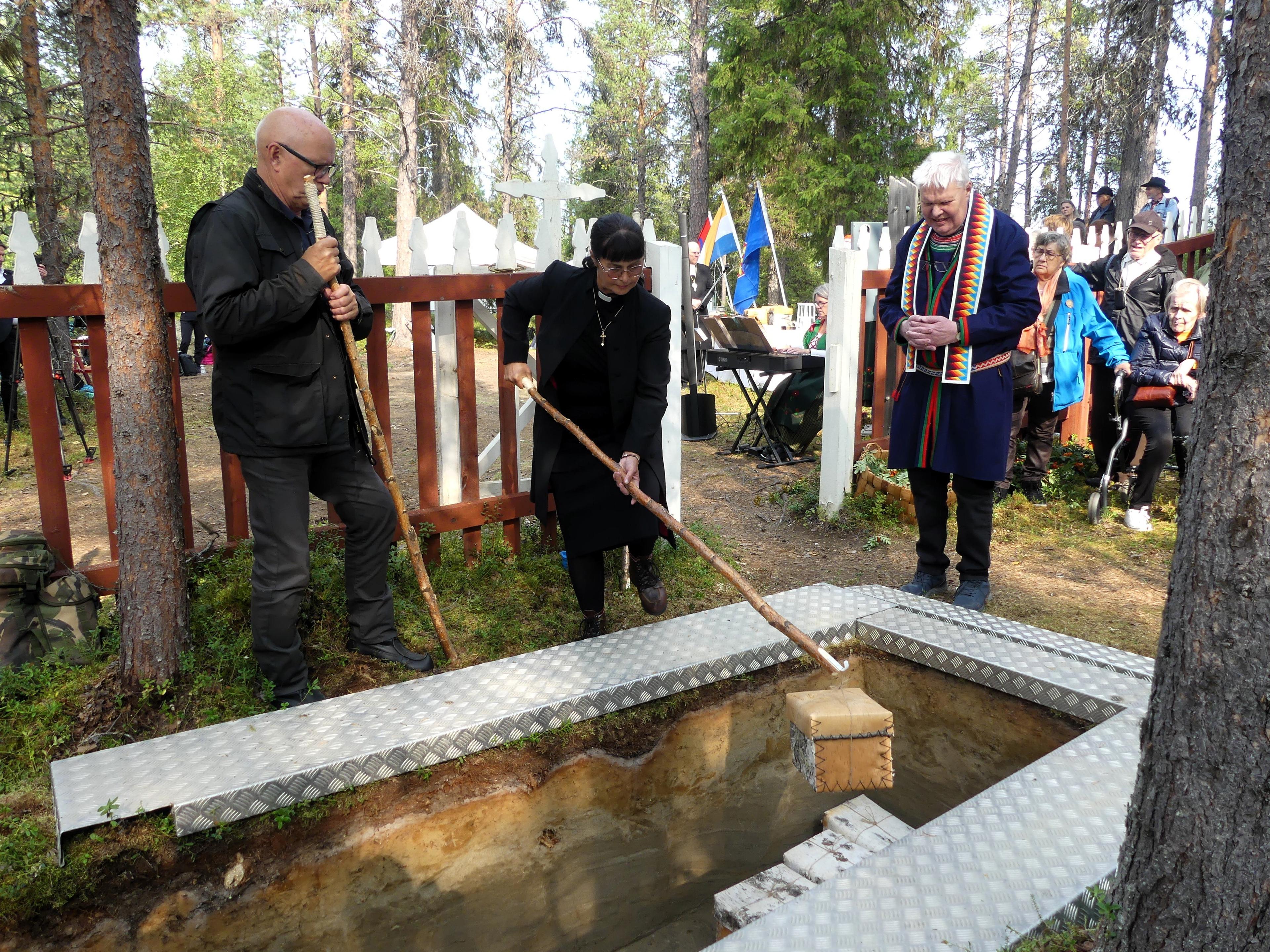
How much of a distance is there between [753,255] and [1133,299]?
246 inches

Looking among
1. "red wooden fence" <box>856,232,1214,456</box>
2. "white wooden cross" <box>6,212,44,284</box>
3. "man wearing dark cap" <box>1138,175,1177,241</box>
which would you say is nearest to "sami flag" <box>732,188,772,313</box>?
"red wooden fence" <box>856,232,1214,456</box>

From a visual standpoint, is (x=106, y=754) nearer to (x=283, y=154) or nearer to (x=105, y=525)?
(x=283, y=154)

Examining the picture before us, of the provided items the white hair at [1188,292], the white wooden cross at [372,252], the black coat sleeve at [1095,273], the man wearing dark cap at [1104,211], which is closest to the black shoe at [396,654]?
the white wooden cross at [372,252]

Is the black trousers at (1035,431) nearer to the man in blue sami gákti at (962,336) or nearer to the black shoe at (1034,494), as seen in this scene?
the black shoe at (1034,494)

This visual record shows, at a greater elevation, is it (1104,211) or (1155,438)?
(1104,211)

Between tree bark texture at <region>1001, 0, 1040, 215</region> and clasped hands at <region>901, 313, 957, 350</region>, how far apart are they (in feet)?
82.6

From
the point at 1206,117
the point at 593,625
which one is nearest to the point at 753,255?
the point at 593,625

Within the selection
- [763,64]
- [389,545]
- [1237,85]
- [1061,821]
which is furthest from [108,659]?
[763,64]

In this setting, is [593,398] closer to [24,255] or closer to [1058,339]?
[24,255]

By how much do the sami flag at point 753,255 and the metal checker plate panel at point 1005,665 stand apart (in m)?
8.91

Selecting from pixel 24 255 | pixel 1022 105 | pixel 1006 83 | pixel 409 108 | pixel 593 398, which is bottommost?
pixel 593 398

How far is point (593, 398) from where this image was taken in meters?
3.71

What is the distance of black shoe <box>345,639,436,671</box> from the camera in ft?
11.0

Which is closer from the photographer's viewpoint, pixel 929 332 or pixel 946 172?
pixel 946 172
